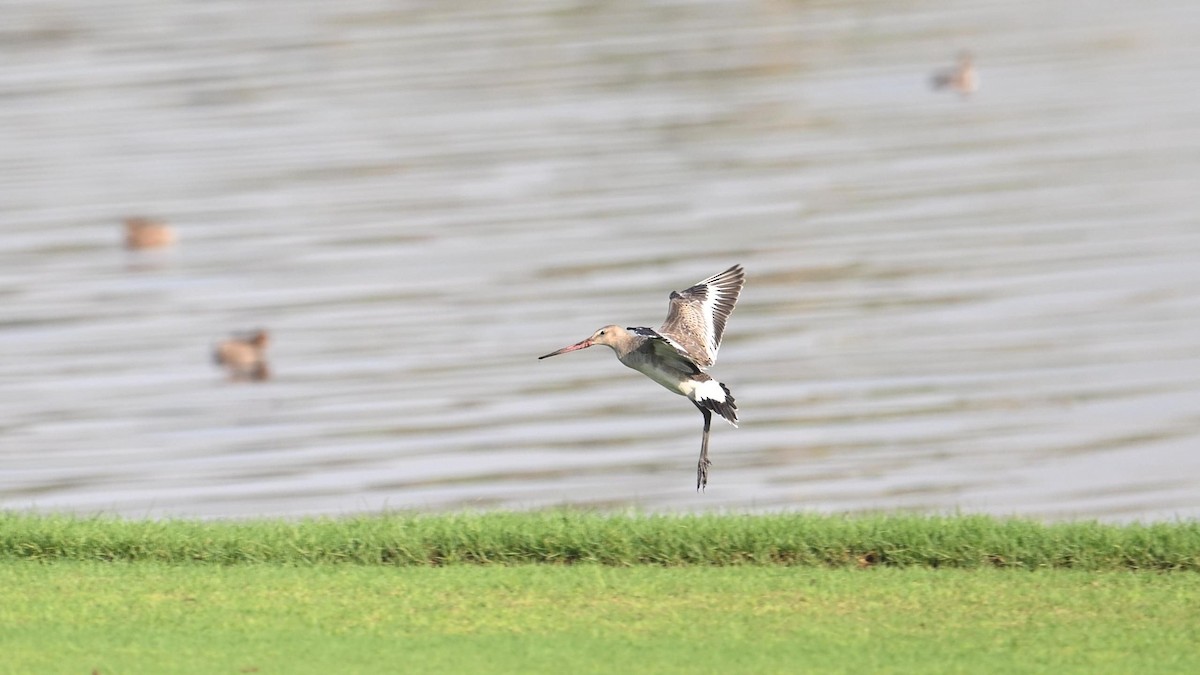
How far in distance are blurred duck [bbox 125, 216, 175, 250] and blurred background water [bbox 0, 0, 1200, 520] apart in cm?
24

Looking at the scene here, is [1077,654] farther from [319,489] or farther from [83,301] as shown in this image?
[83,301]

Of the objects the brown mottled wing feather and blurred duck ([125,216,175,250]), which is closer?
the brown mottled wing feather

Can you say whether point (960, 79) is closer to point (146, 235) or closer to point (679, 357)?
point (146, 235)

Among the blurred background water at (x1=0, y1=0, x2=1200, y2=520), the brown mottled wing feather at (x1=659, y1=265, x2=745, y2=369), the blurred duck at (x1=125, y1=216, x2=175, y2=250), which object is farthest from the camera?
A: the blurred duck at (x1=125, y1=216, x2=175, y2=250)

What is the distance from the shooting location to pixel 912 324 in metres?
13.4

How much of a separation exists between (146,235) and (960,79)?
9.43m

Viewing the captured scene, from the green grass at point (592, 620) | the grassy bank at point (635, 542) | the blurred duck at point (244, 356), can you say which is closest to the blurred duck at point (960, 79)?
the blurred duck at point (244, 356)

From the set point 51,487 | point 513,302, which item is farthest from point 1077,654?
point 513,302

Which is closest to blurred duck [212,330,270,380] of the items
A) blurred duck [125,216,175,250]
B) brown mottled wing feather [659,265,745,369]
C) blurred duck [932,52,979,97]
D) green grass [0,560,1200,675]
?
blurred duck [125,216,175,250]

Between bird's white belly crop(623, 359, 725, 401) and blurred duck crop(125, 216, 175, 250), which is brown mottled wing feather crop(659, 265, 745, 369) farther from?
blurred duck crop(125, 216, 175, 250)

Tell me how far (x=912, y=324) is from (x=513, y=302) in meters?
2.93

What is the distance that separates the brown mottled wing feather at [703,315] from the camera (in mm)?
7695

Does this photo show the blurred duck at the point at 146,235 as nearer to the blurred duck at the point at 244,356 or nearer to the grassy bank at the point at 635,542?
the blurred duck at the point at 244,356

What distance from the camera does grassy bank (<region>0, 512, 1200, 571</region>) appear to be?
22.7 feet
